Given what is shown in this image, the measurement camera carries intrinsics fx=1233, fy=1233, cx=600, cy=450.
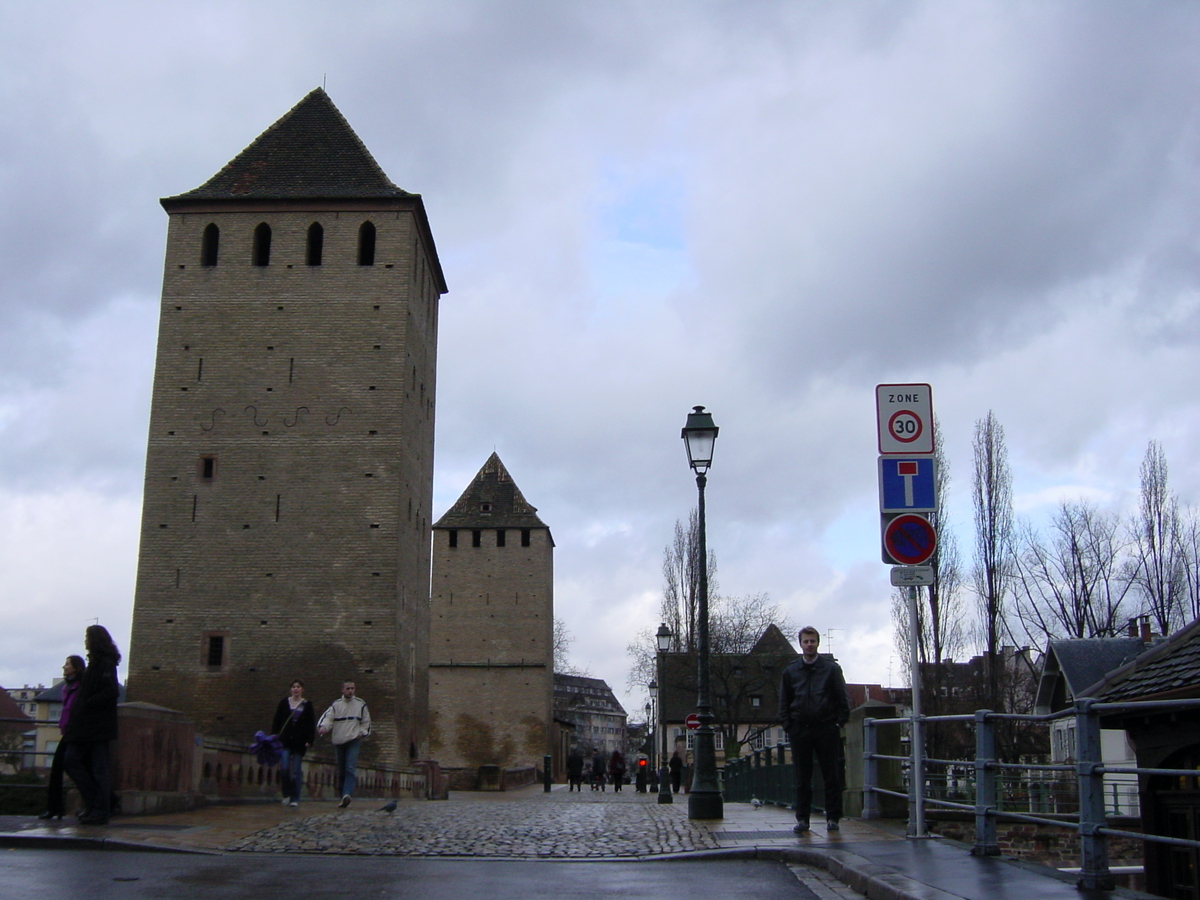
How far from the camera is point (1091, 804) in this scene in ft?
20.7

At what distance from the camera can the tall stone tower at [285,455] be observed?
102 ft

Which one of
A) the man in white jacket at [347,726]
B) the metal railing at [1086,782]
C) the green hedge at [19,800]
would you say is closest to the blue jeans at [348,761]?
the man in white jacket at [347,726]

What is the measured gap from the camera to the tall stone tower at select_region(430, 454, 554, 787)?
198 ft

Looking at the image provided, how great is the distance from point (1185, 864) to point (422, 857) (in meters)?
14.6

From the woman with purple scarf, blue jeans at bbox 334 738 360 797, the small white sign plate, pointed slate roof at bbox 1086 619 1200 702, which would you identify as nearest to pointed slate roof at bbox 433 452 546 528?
pointed slate roof at bbox 1086 619 1200 702

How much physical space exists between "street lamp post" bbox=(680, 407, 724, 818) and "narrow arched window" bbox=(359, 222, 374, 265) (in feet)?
69.0

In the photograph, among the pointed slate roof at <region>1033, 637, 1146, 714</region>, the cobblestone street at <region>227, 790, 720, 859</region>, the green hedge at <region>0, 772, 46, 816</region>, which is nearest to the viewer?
the cobblestone street at <region>227, 790, 720, 859</region>

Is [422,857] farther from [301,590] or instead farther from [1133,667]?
[301,590]

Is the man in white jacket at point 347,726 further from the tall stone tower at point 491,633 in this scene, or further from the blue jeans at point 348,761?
the tall stone tower at point 491,633

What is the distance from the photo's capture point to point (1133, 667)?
20.3 m

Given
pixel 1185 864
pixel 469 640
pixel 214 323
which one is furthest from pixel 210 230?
pixel 469 640

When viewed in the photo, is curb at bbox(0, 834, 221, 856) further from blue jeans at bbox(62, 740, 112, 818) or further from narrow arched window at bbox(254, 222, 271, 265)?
narrow arched window at bbox(254, 222, 271, 265)

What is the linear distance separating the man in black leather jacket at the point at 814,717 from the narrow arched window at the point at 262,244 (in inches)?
1077

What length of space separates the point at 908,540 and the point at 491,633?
5452 cm
